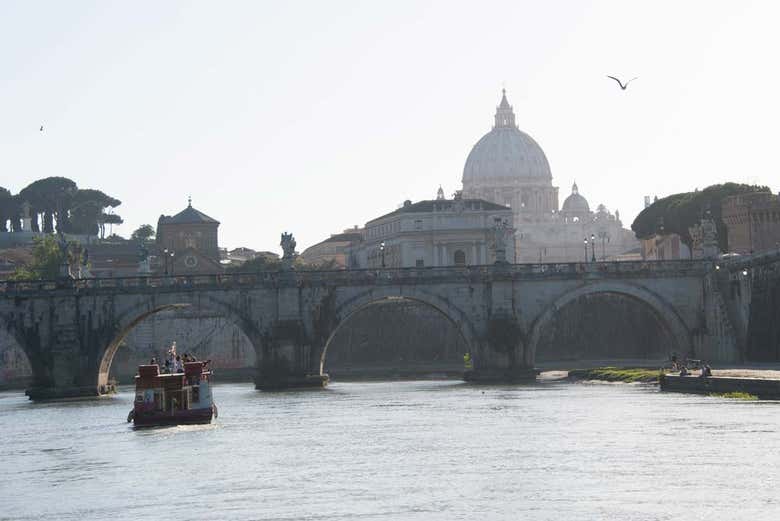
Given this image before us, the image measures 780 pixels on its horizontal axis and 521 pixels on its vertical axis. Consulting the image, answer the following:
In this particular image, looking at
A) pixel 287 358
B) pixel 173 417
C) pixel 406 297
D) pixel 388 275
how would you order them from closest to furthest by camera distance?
pixel 173 417 → pixel 287 358 → pixel 388 275 → pixel 406 297

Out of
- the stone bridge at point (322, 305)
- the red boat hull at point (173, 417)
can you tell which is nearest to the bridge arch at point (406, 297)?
the stone bridge at point (322, 305)

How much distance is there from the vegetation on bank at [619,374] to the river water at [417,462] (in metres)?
13.0

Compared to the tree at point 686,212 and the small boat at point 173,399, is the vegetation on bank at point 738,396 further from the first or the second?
the tree at point 686,212

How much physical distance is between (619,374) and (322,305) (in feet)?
60.5

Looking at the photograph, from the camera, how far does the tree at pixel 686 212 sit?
534ft

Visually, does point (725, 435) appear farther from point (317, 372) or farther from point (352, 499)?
point (317, 372)

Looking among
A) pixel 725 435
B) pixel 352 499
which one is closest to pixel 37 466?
pixel 352 499

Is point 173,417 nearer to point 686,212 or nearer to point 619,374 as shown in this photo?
point 619,374

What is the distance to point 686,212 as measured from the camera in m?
171

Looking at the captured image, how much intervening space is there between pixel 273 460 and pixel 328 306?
49306 mm

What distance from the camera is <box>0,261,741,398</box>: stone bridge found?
377 ft

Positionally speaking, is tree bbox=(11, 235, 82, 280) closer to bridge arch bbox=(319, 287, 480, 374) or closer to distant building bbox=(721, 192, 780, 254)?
bridge arch bbox=(319, 287, 480, 374)

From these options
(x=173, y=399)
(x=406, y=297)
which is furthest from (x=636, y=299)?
(x=173, y=399)

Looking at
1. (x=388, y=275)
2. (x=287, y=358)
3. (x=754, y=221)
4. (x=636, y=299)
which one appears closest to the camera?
(x=287, y=358)
